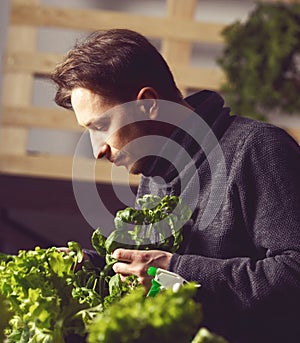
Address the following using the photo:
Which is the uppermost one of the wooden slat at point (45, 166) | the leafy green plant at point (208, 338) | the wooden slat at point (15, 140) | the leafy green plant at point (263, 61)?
the leafy green plant at point (208, 338)

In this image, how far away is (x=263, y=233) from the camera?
1.53 meters

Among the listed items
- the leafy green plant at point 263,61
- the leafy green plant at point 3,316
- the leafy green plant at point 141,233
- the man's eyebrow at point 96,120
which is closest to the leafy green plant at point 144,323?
the leafy green plant at point 3,316

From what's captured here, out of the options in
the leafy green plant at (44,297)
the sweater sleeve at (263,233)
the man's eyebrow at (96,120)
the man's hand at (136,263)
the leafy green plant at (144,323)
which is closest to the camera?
the leafy green plant at (144,323)

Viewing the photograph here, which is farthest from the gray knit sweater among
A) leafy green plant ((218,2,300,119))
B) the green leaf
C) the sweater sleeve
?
leafy green plant ((218,2,300,119))

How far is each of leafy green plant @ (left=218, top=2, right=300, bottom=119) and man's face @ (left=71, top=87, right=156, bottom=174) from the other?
9.06 ft

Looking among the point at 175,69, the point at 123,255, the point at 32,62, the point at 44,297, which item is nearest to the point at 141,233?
the point at 123,255

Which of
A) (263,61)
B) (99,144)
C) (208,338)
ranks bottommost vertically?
(263,61)

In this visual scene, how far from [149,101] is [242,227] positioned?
0.32 metres

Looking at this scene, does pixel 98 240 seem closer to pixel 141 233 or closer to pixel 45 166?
pixel 141 233

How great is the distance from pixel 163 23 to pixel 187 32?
0.47 feet

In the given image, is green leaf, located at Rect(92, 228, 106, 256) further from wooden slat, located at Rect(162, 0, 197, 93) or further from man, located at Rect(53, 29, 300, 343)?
wooden slat, located at Rect(162, 0, 197, 93)

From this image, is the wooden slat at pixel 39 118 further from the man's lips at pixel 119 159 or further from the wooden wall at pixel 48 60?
the man's lips at pixel 119 159

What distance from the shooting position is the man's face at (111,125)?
161cm

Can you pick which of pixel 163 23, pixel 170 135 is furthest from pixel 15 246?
pixel 170 135
